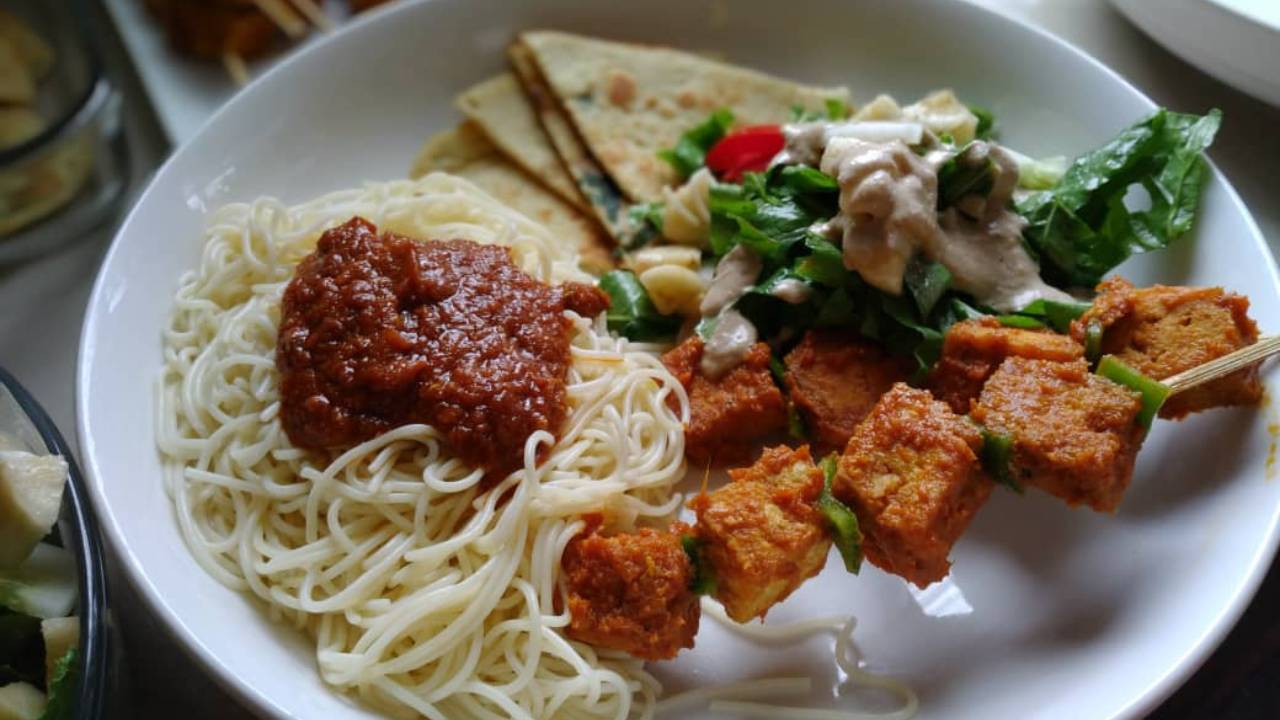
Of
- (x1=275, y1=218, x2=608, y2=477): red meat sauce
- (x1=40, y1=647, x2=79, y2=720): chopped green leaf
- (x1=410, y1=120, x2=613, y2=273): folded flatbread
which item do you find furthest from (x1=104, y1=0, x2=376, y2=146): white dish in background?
(x1=40, y1=647, x2=79, y2=720): chopped green leaf

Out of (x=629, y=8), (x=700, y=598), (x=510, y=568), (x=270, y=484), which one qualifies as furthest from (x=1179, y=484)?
(x=629, y=8)

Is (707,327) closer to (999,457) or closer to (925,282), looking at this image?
(925,282)

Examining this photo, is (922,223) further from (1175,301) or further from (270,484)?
(270,484)

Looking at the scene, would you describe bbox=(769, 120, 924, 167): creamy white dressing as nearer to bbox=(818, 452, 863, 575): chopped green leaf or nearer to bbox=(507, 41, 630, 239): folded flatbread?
bbox=(507, 41, 630, 239): folded flatbread

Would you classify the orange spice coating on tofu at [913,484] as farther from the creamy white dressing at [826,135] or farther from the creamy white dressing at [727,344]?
the creamy white dressing at [826,135]

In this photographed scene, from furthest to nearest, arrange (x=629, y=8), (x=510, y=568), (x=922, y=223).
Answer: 1. (x=629, y=8)
2. (x=922, y=223)
3. (x=510, y=568)

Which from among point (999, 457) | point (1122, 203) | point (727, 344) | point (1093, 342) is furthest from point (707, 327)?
point (1122, 203)
